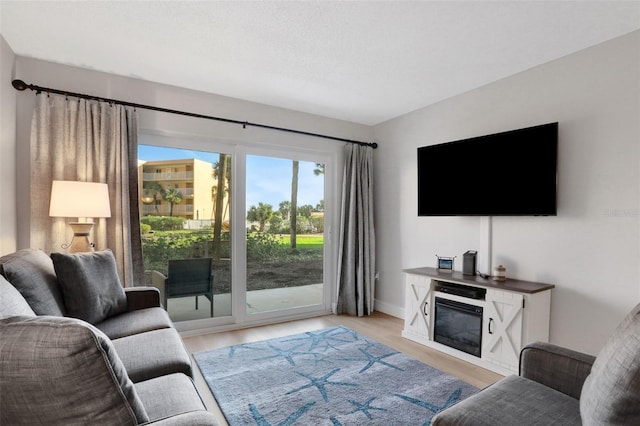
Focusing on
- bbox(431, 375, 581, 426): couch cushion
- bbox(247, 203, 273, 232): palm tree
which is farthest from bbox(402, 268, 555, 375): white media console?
bbox(247, 203, 273, 232): palm tree

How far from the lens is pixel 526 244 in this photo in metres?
2.88

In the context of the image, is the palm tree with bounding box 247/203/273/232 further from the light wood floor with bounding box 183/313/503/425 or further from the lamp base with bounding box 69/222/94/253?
the lamp base with bounding box 69/222/94/253

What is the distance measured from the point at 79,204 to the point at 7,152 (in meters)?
0.68

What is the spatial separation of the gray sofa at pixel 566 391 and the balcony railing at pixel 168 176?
310 cm

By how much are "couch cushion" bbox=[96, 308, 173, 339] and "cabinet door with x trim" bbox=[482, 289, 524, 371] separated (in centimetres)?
247

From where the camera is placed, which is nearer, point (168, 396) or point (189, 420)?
point (189, 420)

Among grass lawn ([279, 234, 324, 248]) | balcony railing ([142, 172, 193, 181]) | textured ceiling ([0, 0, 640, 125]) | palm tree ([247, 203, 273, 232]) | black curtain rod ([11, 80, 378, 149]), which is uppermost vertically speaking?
textured ceiling ([0, 0, 640, 125])

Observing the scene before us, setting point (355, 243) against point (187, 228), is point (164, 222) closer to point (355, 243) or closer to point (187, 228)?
point (187, 228)

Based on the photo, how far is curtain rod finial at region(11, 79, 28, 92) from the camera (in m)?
2.58

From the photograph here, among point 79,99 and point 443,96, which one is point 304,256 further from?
point 79,99

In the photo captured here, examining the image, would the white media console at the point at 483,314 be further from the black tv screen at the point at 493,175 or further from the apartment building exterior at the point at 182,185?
the apartment building exterior at the point at 182,185

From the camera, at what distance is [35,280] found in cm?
181

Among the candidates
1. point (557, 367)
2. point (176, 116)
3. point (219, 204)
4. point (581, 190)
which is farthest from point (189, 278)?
point (581, 190)

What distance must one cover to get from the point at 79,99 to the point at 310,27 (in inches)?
82.7
